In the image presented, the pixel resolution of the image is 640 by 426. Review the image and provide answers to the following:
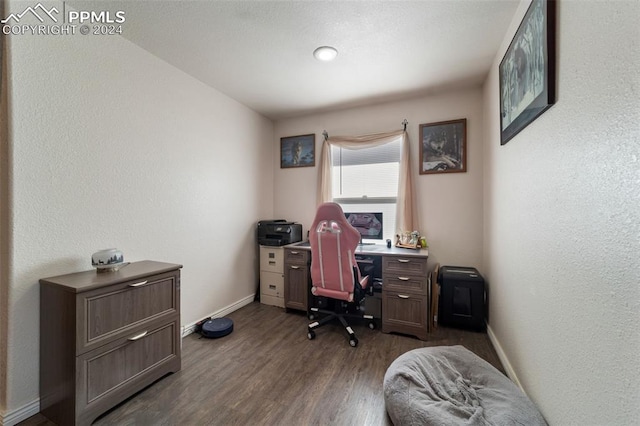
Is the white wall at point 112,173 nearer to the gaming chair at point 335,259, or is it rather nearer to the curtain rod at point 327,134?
the curtain rod at point 327,134

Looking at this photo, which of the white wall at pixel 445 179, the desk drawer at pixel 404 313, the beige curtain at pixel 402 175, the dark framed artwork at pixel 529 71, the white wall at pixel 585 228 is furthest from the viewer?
the beige curtain at pixel 402 175

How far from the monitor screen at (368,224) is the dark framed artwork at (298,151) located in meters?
1.07

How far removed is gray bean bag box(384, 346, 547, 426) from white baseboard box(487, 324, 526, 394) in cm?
24

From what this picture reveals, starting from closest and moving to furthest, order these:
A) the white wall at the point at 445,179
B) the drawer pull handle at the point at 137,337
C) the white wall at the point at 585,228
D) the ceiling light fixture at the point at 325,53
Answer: the white wall at the point at 585,228
the drawer pull handle at the point at 137,337
the ceiling light fixture at the point at 325,53
the white wall at the point at 445,179

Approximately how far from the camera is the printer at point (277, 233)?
324 cm

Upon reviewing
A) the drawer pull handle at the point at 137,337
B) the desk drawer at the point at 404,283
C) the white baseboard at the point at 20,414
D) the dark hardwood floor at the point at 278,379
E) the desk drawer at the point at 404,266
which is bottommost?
the dark hardwood floor at the point at 278,379

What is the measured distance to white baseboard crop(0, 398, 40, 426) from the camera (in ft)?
4.60

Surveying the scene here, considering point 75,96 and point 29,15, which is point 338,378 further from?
point 29,15

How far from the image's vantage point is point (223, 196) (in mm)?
2992

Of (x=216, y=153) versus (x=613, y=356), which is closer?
(x=613, y=356)

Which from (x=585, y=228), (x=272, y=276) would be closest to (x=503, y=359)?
(x=585, y=228)

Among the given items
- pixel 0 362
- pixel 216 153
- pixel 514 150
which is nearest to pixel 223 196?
pixel 216 153

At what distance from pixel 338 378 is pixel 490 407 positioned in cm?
95

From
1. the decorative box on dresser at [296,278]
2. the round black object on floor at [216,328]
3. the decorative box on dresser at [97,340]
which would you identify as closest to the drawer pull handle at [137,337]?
the decorative box on dresser at [97,340]
